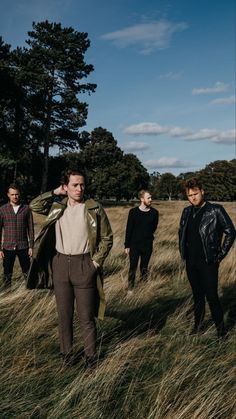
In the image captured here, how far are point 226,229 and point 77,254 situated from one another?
1892 mm

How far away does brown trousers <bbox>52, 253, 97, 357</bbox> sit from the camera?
368 cm

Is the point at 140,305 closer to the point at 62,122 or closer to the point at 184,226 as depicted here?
the point at 184,226

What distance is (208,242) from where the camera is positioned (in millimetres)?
4586

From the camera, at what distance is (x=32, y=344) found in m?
4.14

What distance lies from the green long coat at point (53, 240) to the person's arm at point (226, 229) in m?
1.50

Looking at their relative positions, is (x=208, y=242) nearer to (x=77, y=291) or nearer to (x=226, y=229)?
(x=226, y=229)

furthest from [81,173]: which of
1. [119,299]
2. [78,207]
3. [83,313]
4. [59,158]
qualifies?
[59,158]

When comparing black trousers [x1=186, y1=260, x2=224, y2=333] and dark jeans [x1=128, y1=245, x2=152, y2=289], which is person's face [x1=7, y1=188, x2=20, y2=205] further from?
black trousers [x1=186, y1=260, x2=224, y2=333]

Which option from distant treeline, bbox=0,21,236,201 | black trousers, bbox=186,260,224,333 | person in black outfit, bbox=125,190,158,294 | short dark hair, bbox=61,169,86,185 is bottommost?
black trousers, bbox=186,260,224,333

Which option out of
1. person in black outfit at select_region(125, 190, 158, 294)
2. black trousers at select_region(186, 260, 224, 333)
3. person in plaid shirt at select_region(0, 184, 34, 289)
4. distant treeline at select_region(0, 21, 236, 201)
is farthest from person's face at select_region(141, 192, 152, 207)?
distant treeline at select_region(0, 21, 236, 201)

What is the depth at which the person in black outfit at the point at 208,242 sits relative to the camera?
15.1ft

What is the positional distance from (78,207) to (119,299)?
260 cm

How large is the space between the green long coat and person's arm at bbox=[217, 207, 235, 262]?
1501 mm

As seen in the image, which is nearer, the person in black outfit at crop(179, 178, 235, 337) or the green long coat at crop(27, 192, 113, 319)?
the green long coat at crop(27, 192, 113, 319)
